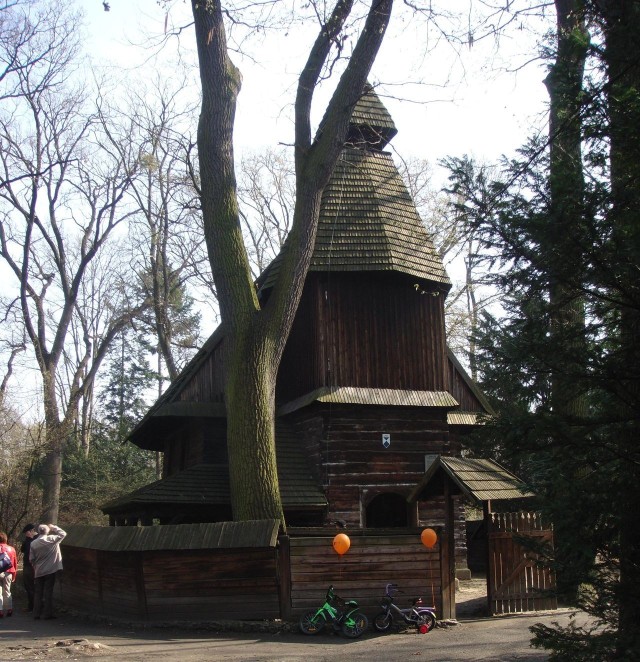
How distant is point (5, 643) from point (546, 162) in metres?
8.70

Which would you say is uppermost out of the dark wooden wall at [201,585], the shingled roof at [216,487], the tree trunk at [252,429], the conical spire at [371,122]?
the conical spire at [371,122]

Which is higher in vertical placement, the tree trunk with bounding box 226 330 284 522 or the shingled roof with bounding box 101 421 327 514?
the tree trunk with bounding box 226 330 284 522

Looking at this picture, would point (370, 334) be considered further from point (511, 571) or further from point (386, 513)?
point (511, 571)

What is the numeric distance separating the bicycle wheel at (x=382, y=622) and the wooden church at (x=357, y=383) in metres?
4.24

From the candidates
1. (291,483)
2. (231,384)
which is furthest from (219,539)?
(291,483)

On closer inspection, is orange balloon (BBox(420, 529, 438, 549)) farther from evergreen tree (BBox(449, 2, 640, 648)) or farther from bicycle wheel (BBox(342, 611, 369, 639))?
evergreen tree (BBox(449, 2, 640, 648))

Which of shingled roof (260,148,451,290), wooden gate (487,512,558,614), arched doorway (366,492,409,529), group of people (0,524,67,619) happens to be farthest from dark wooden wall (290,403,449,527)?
group of people (0,524,67,619)

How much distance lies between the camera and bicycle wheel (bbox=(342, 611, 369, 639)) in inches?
432

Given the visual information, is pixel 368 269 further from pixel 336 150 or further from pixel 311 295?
pixel 336 150

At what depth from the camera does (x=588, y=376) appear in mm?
6512

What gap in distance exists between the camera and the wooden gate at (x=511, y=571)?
13055mm

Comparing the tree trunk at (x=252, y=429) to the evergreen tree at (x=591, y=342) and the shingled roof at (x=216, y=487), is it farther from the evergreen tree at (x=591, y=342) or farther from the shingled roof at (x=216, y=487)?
the evergreen tree at (x=591, y=342)

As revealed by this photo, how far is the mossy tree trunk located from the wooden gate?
11.6 feet

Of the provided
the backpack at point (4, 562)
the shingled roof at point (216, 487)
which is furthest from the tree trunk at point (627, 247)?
the backpack at point (4, 562)
